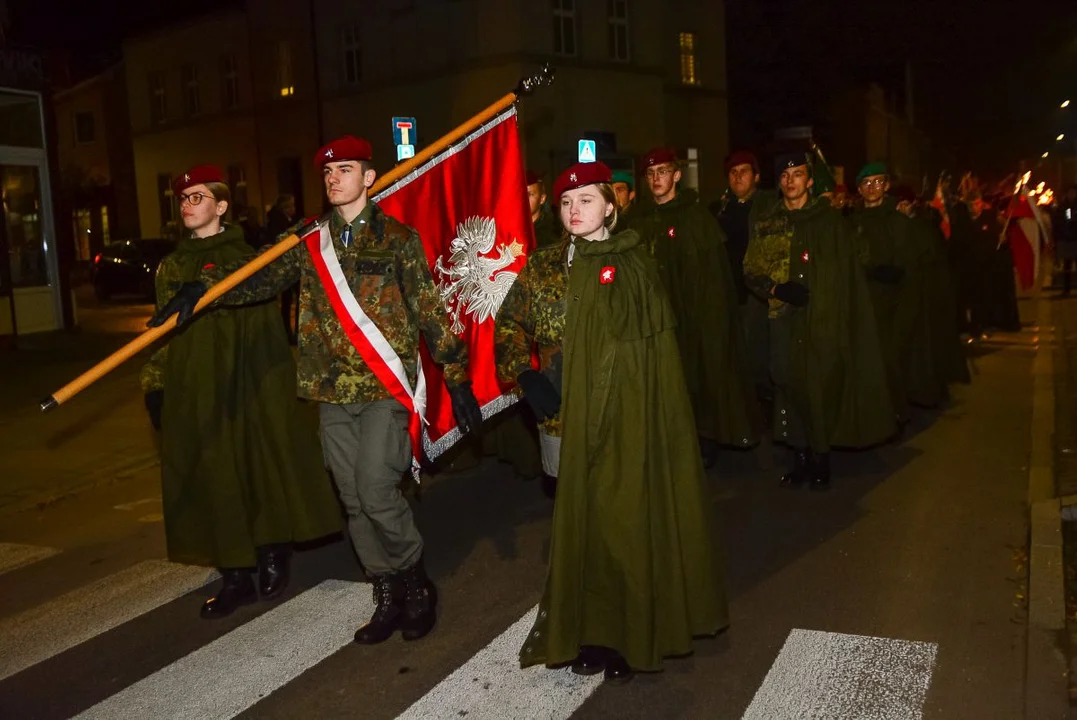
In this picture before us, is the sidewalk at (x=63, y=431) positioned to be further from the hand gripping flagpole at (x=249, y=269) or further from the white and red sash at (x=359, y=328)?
the white and red sash at (x=359, y=328)

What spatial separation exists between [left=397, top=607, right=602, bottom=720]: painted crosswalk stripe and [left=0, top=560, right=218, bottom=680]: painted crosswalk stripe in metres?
1.89

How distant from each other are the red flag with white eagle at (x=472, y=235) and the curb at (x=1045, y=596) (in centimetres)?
271

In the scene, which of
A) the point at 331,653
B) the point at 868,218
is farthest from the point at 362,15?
the point at 331,653

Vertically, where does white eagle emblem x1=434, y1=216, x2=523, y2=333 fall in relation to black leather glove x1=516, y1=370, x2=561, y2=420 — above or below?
above

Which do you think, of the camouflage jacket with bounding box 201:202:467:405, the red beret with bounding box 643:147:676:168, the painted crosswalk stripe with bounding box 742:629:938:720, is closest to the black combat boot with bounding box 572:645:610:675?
the painted crosswalk stripe with bounding box 742:629:938:720

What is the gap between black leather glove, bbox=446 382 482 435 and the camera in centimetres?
484

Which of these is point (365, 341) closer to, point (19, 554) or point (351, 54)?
point (19, 554)

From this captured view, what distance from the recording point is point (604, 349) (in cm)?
434

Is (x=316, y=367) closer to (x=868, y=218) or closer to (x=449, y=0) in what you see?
(x=868, y=218)

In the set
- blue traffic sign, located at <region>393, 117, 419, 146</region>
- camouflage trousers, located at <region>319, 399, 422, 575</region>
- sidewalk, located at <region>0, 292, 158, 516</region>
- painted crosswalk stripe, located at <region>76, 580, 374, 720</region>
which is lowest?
painted crosswalk stripe, located at <region>76, 580, 374, 720</region>

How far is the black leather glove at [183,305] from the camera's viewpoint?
15.7 feet

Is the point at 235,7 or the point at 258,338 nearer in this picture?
the point at 258,338

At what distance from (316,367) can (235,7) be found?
1275 inches

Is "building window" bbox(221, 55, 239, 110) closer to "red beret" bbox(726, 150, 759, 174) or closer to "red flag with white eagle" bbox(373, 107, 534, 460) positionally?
"red beret" bbox(726, 150, 759, 174)
